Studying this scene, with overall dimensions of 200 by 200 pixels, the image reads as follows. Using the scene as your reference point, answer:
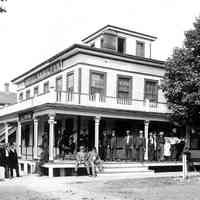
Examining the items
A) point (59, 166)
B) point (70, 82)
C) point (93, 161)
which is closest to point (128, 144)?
point (93, 161)

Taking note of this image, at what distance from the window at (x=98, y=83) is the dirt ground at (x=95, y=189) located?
7.93 metres

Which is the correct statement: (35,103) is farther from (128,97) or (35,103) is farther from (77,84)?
(128,97)

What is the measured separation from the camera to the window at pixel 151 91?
27.0 metres

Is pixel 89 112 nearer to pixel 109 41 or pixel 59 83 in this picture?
pixel 59 83

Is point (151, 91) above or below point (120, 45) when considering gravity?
below

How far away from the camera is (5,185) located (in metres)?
15.7

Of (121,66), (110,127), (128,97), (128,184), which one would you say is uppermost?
(121,66)

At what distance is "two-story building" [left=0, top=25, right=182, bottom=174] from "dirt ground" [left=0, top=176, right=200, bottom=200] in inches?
186

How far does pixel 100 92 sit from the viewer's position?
24.8 meters

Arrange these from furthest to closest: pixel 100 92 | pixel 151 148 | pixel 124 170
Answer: pixel 100 92
pixel 151 148
pixel 124 170

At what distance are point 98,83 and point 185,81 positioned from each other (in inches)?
257

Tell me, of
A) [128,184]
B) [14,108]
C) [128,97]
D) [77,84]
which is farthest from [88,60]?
[128,184]

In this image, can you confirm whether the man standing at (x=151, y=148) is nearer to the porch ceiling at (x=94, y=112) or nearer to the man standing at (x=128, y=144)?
the man standing at (x=128, y=144)

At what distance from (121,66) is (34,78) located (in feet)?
28.1
